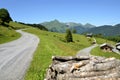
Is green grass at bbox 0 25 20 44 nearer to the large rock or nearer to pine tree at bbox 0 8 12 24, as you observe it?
pine tree at bbox 0 8 12 24

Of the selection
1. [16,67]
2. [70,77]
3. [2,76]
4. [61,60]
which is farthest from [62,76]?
[16,67]

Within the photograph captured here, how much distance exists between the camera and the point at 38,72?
27.1m

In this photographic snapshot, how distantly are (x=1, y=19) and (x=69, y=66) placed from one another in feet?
469

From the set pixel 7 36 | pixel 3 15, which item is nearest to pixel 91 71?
pixel 7 36

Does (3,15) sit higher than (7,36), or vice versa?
(3,15)

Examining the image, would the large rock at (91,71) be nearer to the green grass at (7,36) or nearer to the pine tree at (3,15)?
the green grass at (7,36)

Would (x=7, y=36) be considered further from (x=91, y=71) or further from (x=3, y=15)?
(x=91, y=71)

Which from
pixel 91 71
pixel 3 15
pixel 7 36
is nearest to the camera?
pixel 91 71

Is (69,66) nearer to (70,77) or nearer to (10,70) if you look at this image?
(70,77)

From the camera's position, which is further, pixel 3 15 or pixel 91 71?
pixel 3 15

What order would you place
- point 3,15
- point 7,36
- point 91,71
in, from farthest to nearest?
1. point 3,15
2. point 7,36
3. point 91,71

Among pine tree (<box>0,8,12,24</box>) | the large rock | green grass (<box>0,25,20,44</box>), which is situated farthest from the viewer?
pine tree (<box>0,8,12,24</box>)

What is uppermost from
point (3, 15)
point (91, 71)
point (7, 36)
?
point (3, 15)

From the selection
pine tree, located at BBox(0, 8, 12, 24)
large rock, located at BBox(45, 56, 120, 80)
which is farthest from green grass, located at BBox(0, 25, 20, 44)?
large rock, located at BBox(45, 56, 120, 80)
